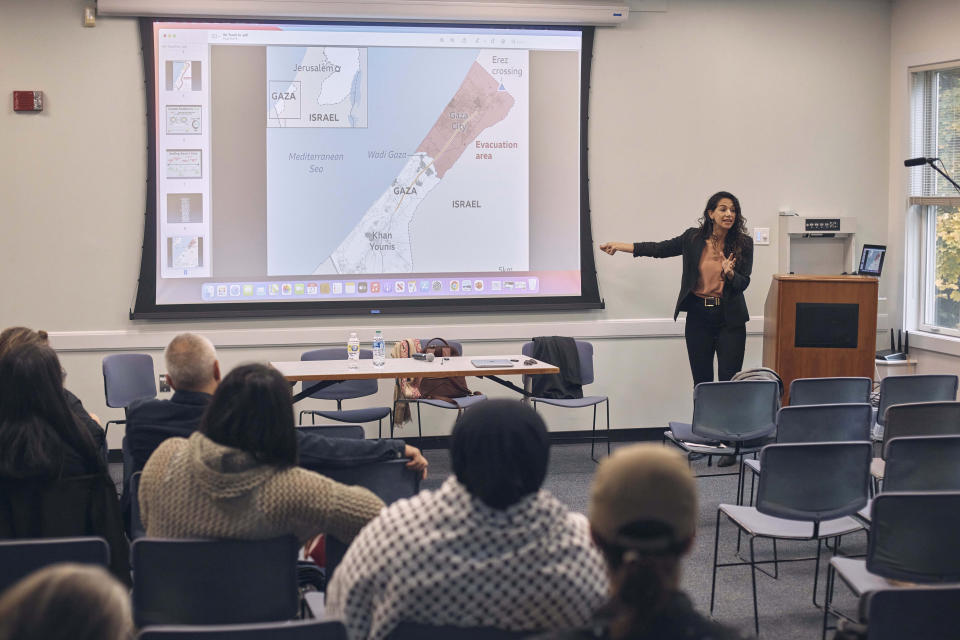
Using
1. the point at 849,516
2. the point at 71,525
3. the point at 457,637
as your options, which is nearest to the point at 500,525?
the point at 457,637

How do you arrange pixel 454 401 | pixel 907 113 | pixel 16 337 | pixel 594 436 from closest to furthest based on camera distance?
pixel 16 337, pixel 454 401, pixel 594 436, pixel 907 113

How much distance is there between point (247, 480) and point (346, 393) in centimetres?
390

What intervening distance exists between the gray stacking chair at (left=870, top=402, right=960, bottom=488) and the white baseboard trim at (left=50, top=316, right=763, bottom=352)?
3.05 m

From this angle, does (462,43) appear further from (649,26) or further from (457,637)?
(457,637)

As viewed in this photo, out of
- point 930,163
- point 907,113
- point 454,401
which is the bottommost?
point 454,401

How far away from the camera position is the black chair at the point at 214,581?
7.49 feet

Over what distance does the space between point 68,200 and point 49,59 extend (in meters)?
0.97

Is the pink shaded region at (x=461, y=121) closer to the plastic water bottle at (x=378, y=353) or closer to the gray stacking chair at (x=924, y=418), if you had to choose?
the plastic water bottle at (x=378, y=353)

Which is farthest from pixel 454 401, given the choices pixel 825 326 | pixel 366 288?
pixel 825 326

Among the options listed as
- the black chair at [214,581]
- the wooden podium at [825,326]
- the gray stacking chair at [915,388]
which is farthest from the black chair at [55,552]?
the wooden podium at [825,326]

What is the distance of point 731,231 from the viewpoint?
6.34 metres

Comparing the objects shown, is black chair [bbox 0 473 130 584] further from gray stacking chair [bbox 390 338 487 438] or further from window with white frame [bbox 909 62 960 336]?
window with white frame [bbox 909 62 960 336]

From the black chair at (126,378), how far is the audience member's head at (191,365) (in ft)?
9.09

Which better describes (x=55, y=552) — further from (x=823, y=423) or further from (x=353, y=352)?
(x=353, y=352)
